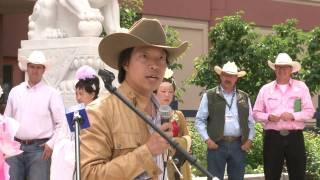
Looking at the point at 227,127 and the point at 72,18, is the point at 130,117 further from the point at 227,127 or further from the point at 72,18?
the point at 72,18

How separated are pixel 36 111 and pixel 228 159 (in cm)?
248

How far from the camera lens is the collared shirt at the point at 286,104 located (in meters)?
8.71

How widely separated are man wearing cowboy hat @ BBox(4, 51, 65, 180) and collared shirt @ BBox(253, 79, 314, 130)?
2649mm

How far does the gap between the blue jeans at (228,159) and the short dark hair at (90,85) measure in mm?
2718

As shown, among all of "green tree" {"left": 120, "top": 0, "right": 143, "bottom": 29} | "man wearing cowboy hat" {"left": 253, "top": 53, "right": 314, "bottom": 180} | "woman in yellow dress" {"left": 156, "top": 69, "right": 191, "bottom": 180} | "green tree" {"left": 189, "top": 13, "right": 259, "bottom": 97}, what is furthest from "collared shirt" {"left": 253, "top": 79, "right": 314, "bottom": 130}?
"green tree" {"left": 120, "top": 0, "right": 143, "bottom": 29}

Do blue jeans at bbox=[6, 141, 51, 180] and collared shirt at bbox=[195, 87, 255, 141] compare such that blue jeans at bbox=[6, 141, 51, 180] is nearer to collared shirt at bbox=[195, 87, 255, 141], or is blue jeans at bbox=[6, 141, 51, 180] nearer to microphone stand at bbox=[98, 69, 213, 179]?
collared shirt at bbox=[195, 87, 255, 141]

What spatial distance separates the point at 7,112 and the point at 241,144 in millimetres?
2759

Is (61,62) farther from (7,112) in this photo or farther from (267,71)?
(267,71)

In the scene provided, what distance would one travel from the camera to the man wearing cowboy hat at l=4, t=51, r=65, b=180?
23.9ft

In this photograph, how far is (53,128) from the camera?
24.6ft

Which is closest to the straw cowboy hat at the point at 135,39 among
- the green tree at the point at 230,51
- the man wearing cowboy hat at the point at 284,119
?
the man wearing cowboy hat at the point at 284,119

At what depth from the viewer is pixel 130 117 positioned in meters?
3.19

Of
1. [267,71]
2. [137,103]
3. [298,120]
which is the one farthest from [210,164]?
[267,71]

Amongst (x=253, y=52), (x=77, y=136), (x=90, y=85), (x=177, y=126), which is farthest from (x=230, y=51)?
(x=77, y=136)
